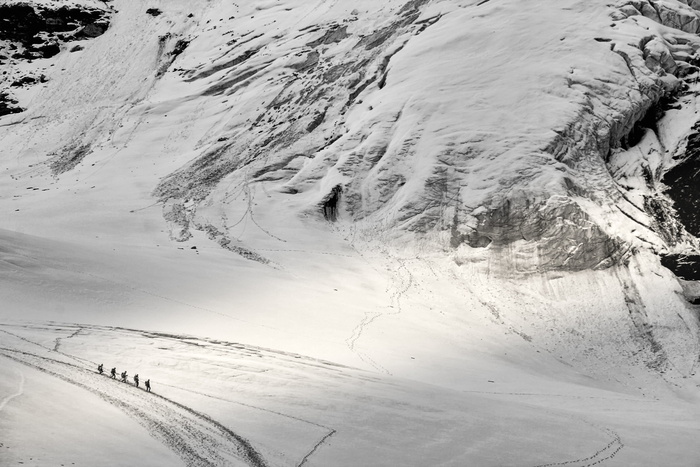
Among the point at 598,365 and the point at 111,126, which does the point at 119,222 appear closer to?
the point at 111,126

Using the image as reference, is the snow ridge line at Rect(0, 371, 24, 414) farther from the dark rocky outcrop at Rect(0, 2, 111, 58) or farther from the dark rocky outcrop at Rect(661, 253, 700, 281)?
the dark rocky outcrop at Rect(0, 2, 111, 58)

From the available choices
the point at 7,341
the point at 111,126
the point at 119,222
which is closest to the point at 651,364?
the point at 7,341

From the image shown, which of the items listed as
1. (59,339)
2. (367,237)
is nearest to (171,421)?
(59,339)

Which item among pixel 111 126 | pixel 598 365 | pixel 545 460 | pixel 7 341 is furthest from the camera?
pixel 111 126

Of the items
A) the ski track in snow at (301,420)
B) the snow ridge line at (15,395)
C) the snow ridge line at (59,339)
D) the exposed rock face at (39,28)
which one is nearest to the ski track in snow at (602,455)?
the ski track in snow at (301,420)

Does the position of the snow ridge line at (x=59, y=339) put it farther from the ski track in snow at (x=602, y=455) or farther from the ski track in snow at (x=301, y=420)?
the ski track in snow at (x=602, y=455)

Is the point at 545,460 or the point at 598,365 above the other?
the point at 545,460

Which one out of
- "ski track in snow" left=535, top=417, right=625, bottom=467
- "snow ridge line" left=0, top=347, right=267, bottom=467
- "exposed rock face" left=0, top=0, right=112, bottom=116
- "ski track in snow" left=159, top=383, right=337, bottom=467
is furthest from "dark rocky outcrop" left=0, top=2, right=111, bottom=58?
"ski track in snow" left=535, top=417, right=625, bottom=467
